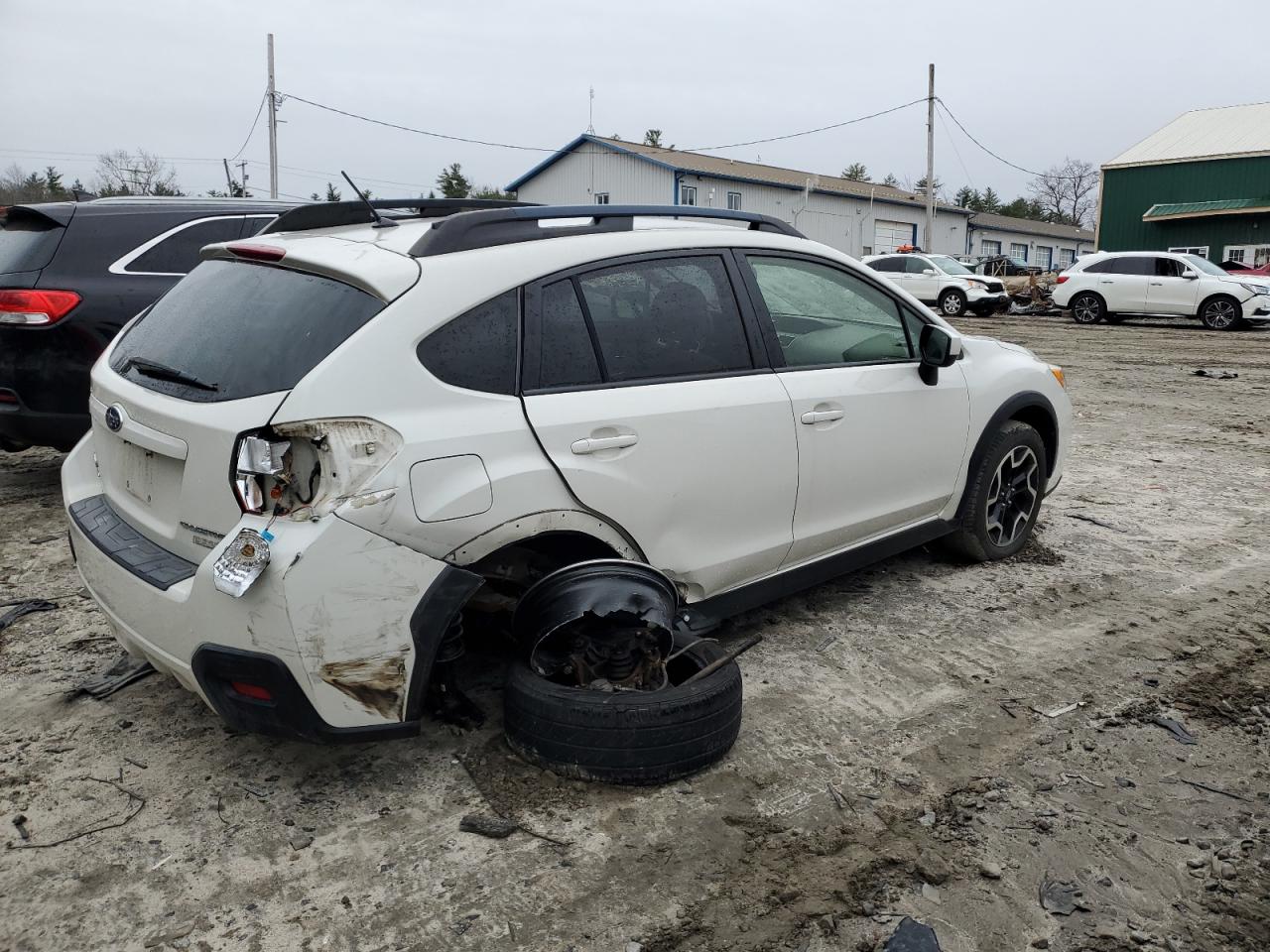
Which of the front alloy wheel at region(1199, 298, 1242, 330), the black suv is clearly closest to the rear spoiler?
the black suv

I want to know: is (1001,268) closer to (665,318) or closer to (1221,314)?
(1221,314)

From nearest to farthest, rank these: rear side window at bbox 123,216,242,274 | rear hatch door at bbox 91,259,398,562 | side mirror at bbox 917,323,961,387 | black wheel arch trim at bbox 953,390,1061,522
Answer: rear hatch door at bbox 91,259,398,562 → side mirror at bbox 917,323,961,387 → black wheel arch trim at bbox 953,390,1061,522 → rear side window at bbox 123,216,242,274

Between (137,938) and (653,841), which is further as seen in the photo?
(653,841)

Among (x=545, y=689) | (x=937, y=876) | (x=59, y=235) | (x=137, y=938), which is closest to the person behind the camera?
(x=137, y=938)

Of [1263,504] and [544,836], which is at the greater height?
[1263,504]

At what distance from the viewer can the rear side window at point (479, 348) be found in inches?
110

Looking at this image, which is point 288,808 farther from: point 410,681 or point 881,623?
point 881,623

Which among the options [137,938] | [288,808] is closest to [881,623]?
[288,808]

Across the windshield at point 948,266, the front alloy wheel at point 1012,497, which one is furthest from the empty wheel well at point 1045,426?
the windshield at point 948,266

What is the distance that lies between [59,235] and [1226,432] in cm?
939

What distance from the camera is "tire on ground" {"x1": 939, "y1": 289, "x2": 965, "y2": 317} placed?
972 inches

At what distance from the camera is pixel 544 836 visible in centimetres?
270

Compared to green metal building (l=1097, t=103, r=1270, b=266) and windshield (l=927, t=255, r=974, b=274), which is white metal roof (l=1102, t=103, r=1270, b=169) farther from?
windshield (l=927, t=255, r=974, b=274)

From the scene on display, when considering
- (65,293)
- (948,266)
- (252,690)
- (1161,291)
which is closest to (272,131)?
(948,266)
